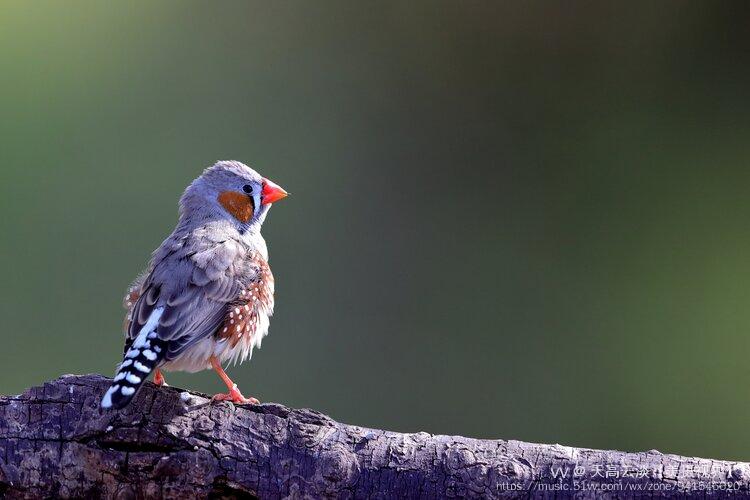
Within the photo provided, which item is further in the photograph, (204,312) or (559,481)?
(204,312)

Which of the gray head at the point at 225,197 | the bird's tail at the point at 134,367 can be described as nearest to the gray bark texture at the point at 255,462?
the bird's tail at the point at 134,367

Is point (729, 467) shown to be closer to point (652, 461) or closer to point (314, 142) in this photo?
point (652, 461)

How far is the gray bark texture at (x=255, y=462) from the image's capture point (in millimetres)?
2459

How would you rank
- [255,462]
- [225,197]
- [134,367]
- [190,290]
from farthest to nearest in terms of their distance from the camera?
1. [225,197]
2. [190,290]
3. [134,367]
4. [255,462]

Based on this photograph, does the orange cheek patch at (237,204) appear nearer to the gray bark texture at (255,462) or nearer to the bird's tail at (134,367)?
the bird's tail at (134,367)

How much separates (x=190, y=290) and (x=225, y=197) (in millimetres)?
605

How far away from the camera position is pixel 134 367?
2604 mm

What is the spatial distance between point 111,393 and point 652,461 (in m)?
1.49

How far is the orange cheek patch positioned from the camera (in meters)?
3.60

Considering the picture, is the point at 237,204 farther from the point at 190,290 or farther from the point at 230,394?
the point at 230,394

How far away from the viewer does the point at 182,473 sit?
246 cm

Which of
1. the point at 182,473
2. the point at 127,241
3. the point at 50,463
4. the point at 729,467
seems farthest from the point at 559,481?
the point at 127,241

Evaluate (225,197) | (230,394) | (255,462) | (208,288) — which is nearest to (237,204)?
(225,197)

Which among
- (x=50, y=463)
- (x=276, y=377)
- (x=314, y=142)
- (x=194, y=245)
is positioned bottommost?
(x=50, y=463)
